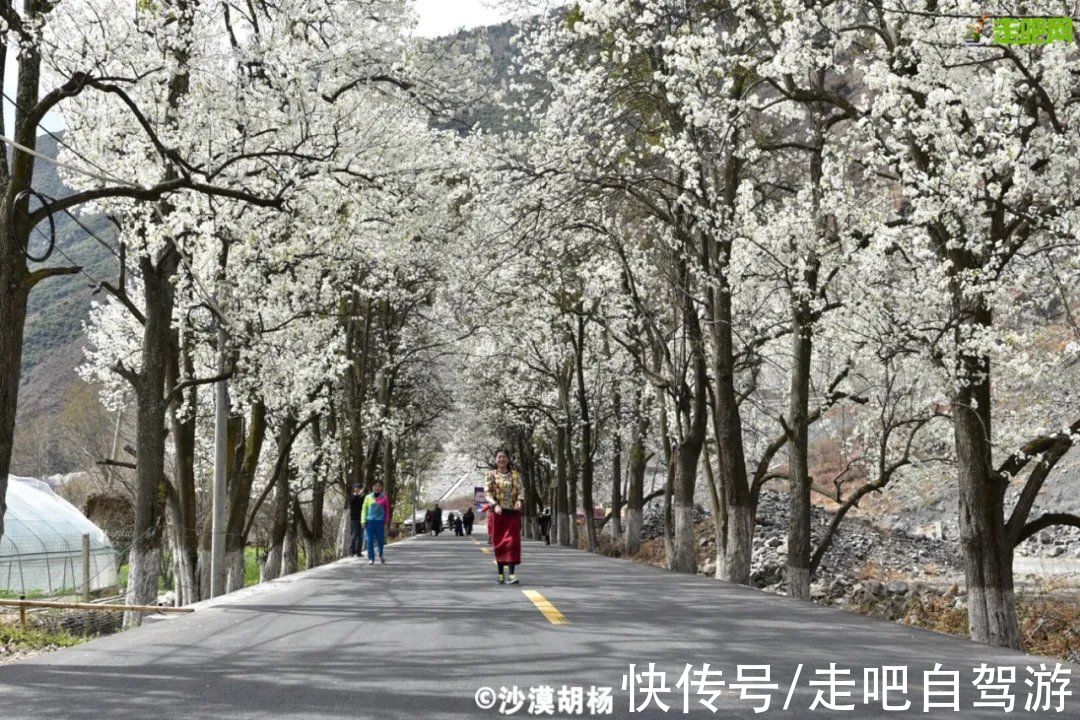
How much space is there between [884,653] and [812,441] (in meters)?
87.9

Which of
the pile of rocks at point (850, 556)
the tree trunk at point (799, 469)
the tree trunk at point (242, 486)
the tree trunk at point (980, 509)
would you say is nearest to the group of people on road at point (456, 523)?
the pile of rocks at point (850, 556)

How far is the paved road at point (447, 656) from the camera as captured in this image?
21.6ft

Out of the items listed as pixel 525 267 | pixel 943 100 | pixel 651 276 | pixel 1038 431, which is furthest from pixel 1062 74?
pixel 525 267

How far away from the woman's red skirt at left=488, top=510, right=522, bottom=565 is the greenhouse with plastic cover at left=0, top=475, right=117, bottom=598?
18.7 m

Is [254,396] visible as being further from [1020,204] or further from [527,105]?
[1020,204]

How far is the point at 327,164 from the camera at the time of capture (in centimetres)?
1422

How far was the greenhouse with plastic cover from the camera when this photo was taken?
3341 cm

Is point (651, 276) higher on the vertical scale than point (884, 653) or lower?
higher

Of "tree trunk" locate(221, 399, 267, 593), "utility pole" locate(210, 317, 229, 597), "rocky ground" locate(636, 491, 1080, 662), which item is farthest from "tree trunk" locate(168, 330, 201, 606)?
"rocky ground" locate(636, 491, 1080, 662)

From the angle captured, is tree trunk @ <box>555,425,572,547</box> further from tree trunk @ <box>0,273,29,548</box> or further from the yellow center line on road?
tree trunk @ <box>0,273,29,548</box>

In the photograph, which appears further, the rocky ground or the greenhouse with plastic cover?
the greenhouse with plastic cover

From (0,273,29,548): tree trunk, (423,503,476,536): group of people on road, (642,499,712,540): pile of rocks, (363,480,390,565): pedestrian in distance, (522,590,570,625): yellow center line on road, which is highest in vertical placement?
(0,273,29,548): tree trunk

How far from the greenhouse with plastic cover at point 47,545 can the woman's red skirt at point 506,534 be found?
1869 cm

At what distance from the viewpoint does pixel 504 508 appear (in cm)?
1652
